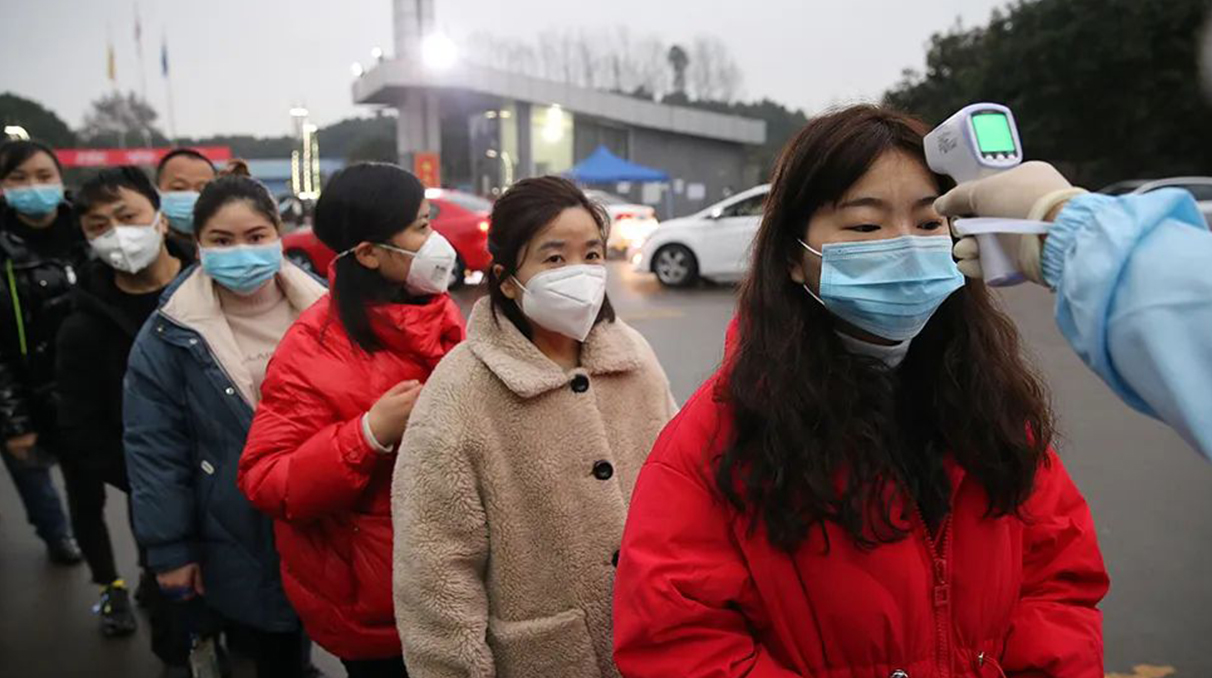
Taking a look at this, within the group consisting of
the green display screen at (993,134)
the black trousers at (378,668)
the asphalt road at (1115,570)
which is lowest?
the asphalt road at (1115,570)

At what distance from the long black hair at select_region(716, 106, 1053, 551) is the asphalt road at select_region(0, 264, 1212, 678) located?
58 centimetres

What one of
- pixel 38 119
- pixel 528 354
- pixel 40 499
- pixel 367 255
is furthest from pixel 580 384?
pixel 38 119

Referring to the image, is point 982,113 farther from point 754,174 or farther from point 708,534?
point 754,174

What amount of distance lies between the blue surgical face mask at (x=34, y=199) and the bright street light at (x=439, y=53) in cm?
3133

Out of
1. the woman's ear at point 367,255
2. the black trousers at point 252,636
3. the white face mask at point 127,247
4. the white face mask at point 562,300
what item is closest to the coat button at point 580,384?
the white face mask at point 562,300

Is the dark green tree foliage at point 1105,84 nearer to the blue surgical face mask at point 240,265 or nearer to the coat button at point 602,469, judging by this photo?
the blue surgical face mask at point 240,265

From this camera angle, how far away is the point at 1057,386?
714cm

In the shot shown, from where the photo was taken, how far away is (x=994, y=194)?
0.98 meters

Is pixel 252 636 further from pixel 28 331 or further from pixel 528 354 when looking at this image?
pixel 28 331

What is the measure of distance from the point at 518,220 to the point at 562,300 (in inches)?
9.0

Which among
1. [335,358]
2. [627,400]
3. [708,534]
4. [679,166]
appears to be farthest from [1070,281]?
[679,166]

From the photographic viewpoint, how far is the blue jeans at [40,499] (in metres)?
4.39

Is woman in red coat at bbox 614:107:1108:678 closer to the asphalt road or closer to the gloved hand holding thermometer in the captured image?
the gloved hand holding thermometer

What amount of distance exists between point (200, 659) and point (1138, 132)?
32697 mm
